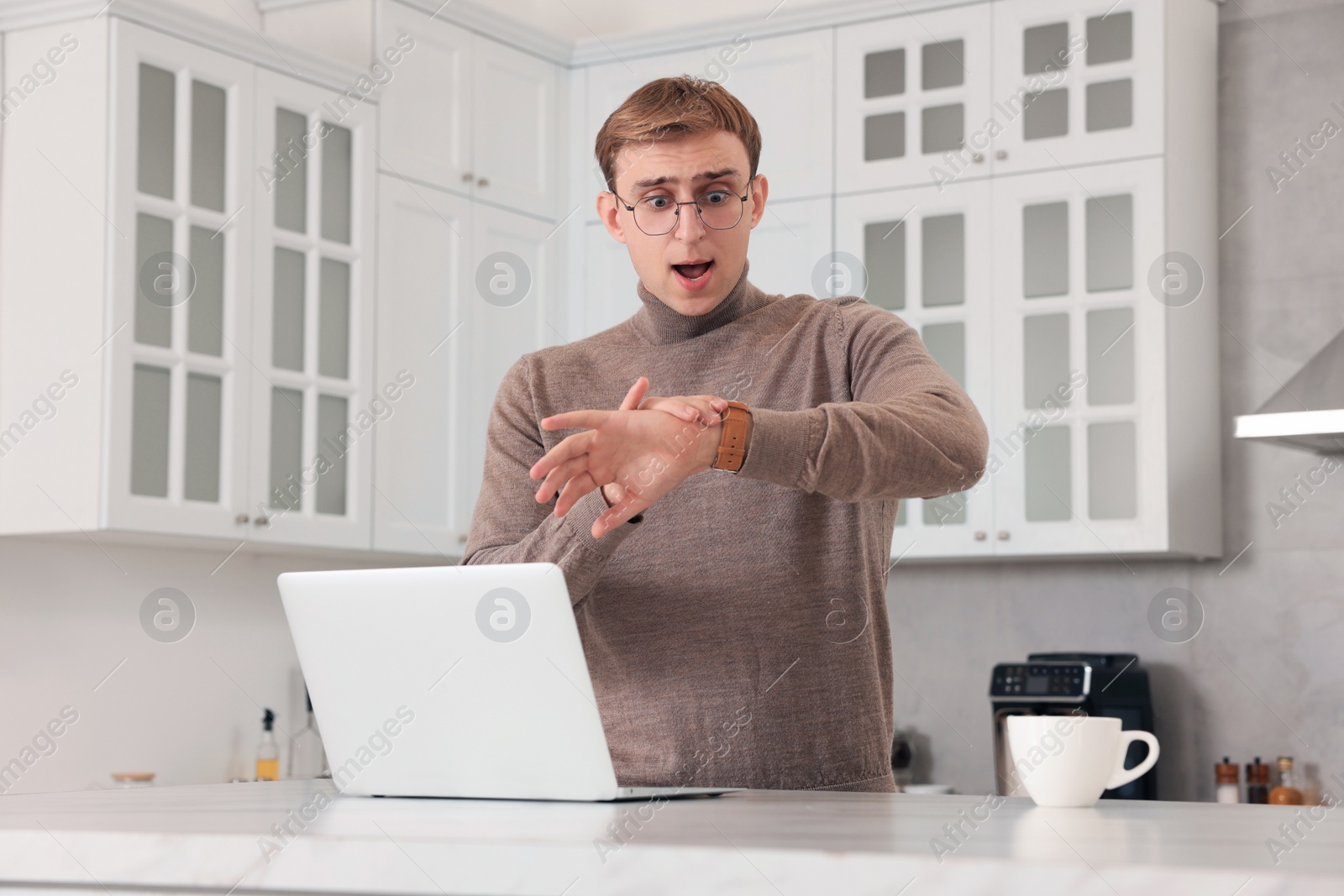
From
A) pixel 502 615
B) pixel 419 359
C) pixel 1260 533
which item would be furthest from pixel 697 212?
pixel 1260 533

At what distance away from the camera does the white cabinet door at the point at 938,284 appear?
3041 mm

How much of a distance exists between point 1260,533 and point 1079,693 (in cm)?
54

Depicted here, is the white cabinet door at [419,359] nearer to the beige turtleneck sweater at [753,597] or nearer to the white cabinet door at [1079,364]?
the white cabinet door at [1079,364]

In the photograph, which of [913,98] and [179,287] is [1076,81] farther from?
[179,287]

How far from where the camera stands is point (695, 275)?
148 cm

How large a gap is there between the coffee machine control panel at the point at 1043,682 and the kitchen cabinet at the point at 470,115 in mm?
1452

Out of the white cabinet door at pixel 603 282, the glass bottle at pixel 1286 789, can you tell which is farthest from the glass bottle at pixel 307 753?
the glass bottle at pixel 1286 789

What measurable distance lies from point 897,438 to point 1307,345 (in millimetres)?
2215

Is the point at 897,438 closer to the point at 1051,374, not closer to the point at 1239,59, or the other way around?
the point at 1051,374

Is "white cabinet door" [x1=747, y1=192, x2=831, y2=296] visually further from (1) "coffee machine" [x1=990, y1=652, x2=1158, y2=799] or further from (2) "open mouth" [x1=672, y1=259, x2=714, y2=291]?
(2) "open mouth" [x1=672, y1=259, x2=714, y2=291]

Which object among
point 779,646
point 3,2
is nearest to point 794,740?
point 779,646

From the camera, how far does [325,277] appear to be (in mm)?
2910

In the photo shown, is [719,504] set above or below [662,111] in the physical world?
below

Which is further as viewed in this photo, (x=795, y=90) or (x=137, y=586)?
(x=795, y=90)
